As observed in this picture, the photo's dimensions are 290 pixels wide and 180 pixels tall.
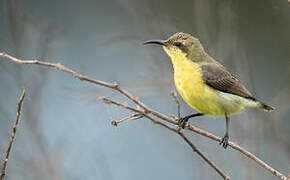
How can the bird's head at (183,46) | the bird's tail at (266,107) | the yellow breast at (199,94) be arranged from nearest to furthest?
the yellow breast at (199,94) < the bird's tail at (266,107) < the bird's head at (183,46)

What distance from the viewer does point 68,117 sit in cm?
696

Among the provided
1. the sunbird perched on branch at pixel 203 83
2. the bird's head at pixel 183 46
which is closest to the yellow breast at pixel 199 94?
the sunbird perched on branch at pixel 203 83

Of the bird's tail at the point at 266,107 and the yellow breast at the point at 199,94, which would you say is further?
the bird's tail at the point at 266,107

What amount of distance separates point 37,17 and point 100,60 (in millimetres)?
2051

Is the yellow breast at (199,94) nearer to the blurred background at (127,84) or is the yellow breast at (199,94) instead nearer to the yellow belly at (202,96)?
the yellow belly at (202,96)

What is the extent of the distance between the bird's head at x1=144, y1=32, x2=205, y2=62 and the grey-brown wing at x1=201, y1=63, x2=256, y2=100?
0.60ft

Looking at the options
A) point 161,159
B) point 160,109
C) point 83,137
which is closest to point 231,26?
point 160,109

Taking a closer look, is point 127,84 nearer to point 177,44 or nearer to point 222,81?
point 177,44

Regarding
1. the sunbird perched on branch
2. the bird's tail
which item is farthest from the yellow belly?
the bird's tail

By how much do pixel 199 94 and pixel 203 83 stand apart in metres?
0.17

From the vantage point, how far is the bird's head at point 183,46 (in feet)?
16.2

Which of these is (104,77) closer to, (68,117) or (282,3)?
(68,117)

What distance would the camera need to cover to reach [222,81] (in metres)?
4.82

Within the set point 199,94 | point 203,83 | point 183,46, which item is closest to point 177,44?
point 183,46
